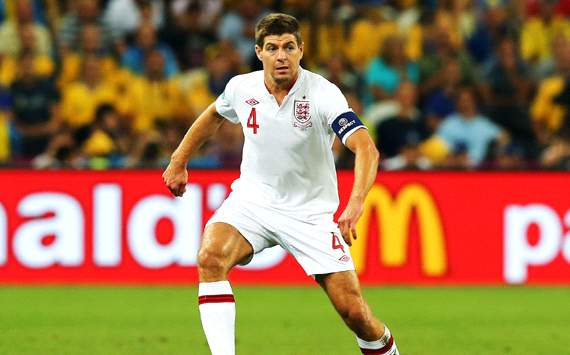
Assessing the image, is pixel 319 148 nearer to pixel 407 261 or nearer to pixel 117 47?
pixel 407 261

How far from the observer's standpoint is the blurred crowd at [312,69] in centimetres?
1340

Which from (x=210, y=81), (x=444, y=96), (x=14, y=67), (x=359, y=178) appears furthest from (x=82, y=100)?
(x=359, y=178)

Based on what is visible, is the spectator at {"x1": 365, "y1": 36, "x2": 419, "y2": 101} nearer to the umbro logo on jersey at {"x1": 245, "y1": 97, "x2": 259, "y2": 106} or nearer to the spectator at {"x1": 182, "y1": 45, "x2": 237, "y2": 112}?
the spectator at {"x1": 182, "y1": 45, "x2": 237, "y2": 112}

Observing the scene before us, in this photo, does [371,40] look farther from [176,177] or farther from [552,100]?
[176,177]

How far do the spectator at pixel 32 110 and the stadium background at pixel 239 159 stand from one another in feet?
0.07

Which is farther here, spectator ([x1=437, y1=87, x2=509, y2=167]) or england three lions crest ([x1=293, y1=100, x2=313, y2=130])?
spectator ([x1=437, y1=87, x2=509, y2=167])

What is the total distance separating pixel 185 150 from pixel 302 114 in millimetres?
793

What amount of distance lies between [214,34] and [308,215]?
9.06 m

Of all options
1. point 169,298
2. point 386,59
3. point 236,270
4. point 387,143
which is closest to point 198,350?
point 169,298

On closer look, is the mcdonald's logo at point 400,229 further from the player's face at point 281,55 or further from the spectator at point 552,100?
the player's face at point 281,55

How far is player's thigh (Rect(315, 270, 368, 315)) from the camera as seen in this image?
643 cm

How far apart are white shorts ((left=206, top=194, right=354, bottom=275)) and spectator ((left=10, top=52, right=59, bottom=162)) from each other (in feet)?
23.0

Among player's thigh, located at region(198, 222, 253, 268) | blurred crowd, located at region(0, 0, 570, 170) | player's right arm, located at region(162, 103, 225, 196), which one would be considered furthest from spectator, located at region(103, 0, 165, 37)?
player's thigh, located at region(198, 222, 253, 268)

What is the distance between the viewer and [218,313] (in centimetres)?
634
